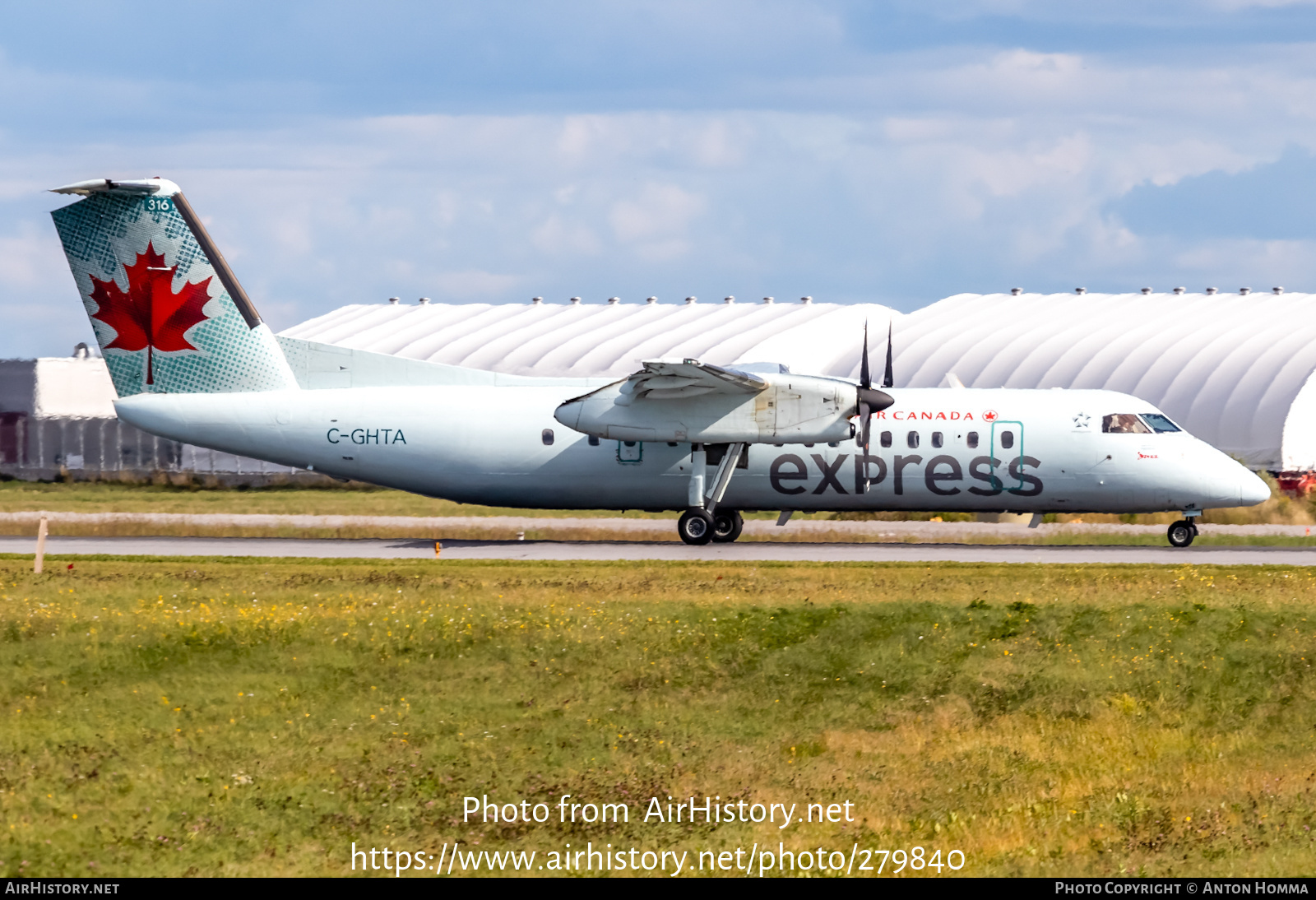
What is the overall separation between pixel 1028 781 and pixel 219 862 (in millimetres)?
8468

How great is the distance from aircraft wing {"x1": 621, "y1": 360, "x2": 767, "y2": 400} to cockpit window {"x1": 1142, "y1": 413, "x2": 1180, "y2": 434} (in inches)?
367

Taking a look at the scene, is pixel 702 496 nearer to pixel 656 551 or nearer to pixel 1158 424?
pixel 656 551

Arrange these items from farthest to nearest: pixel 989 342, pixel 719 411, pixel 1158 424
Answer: pixel 989 342 < pixel 1158 424 < pixel 719 411

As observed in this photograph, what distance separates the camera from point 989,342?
229ft

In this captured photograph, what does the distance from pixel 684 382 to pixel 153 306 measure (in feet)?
41.9

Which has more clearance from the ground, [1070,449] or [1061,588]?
[1070,449]

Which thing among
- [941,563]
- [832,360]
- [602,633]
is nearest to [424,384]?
[941,563]

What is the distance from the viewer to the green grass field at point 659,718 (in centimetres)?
1391

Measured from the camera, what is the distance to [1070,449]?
34.1 metres

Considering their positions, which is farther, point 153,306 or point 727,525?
point 727,525

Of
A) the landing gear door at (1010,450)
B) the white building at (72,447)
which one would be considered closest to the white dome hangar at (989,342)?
the white building at (72,447)

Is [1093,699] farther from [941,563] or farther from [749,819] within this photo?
[941,563]

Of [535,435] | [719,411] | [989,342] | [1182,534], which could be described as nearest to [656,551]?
[719,411]

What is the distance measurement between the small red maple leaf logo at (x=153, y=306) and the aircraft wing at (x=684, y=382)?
10.5 meters
